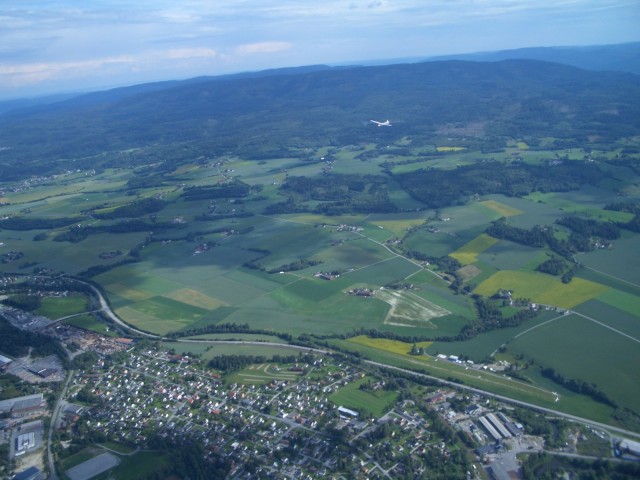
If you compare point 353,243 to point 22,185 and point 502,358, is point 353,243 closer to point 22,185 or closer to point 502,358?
point 502,358

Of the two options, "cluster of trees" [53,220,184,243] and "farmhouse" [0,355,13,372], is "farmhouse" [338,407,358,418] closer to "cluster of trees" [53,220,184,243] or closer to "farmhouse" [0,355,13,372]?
"farmhouse" [0,355,13,372]

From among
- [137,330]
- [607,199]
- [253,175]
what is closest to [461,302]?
[137,330]

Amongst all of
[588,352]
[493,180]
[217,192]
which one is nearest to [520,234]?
[588,352]

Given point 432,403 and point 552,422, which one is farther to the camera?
point 432,403

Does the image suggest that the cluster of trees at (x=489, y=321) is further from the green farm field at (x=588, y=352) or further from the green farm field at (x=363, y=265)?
the green farm field at (x=588, y=352)

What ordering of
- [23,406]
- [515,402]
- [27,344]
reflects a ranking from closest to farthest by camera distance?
1. [515,402]
2. [23,406]
3. [27,344]

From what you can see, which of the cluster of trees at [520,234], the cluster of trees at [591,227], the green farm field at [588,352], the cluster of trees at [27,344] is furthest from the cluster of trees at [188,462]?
the cluster of trees at [591,227]

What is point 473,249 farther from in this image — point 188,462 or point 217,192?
point 217,192

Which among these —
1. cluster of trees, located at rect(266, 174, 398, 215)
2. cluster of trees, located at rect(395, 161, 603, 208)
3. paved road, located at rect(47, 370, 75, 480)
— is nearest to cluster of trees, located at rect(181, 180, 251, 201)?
cluster of trees, located at rect(266, 174, 398, 215)
